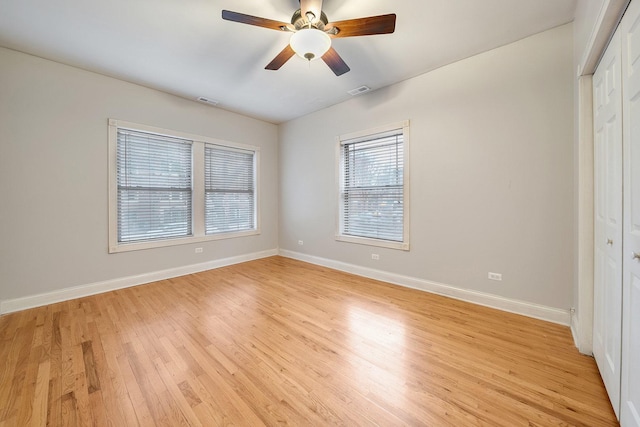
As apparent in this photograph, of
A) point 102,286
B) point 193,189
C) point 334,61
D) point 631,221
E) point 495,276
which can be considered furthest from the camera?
point 193,189

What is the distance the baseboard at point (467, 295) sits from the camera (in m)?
2.36

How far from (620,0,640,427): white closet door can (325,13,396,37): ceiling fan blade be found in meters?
1.29

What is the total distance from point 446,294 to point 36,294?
4.95 meters

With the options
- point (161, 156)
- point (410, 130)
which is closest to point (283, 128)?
point (161, 156)

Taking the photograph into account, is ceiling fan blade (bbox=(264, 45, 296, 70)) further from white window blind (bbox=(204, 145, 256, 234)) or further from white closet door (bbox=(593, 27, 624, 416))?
white window blind (bbox=(204, 145, 256, 234))

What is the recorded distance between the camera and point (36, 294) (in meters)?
2.79

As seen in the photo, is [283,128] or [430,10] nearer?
[430,10]

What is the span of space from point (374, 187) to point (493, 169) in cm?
157

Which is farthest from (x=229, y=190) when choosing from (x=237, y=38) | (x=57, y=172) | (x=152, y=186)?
(x=237, y=38)

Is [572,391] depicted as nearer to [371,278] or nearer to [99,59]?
[371,278]

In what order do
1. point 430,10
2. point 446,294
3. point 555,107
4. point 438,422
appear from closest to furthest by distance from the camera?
point 438,422
point 430,10
point 555,107
point 446,294

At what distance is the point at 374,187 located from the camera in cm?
382

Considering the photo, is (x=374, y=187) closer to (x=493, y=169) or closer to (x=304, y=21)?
(x=493, y=169)

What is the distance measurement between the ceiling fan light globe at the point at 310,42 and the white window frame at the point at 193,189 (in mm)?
2865
